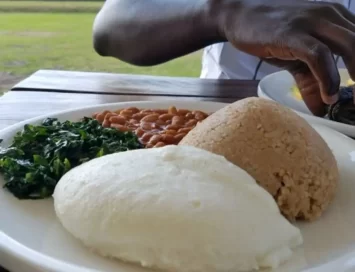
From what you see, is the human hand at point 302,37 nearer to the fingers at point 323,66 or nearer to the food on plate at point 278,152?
the fingers at point 323,66

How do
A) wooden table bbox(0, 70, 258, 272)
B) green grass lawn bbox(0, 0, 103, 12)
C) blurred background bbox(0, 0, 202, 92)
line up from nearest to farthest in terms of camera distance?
wooden table bbox(0, 70, 258, 272), blurred background bbox(0, 0, 202, 92), green grass lawn bbox(0, 0, 103, 12)

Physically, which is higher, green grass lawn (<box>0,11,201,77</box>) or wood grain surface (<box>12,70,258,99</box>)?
wood grain surface (<box>12,70,258,99</box>)

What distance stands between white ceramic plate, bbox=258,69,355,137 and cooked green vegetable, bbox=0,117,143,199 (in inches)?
14.1

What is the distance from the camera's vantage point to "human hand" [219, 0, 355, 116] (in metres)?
0.96

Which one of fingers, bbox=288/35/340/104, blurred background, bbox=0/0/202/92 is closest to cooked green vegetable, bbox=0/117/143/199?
fingers, bbox=288/35/340/104

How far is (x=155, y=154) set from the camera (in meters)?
0.70

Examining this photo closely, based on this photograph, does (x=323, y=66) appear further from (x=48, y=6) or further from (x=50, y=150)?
(x=48, y=6)

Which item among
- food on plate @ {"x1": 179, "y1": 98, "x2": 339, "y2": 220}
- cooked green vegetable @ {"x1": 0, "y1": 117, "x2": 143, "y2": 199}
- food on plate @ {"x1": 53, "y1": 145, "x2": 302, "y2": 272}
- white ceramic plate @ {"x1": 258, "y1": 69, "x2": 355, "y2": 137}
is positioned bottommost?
white ceramic plate @ {"x1": 258, "y1": 69, "x2": 355, "y2": 137}

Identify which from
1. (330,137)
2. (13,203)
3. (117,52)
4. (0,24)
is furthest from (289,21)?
(0,24)

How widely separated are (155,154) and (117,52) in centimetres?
110

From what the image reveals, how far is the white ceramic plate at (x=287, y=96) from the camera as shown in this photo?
1.07 meters

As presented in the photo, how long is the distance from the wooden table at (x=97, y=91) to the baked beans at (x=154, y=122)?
209 millimetres

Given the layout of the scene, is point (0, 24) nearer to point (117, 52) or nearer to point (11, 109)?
point (117, 52)

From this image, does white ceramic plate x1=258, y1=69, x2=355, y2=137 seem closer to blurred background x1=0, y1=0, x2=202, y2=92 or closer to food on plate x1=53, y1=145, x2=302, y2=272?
food on plate x1=53, y1=145, x2=302, y2=272
